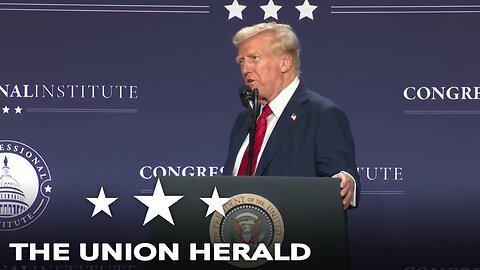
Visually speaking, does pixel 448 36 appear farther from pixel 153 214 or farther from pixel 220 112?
pixel 153 214

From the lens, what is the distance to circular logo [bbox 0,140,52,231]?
4340 mm

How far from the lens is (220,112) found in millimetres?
4398

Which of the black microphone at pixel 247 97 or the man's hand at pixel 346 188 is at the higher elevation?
the black microphone at pixel 247 97

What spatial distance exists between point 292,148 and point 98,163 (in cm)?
140

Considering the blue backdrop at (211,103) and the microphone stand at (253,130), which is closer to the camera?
the microphone stand at (253,130)

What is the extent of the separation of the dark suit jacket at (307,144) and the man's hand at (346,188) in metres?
0.26

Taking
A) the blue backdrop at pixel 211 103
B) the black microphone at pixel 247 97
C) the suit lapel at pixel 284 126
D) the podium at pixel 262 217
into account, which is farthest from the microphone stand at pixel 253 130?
the blue backdrop at pixel 211 103

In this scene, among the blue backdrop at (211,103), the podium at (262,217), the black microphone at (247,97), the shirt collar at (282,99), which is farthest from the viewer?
the blue backdrop at (211,103)

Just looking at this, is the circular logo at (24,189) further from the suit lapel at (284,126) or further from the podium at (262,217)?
the podium at (262,217)

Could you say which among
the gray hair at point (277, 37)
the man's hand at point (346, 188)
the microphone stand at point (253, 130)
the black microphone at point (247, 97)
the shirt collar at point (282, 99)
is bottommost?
the man's hand at point (346, 188)

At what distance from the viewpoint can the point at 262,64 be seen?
3.55 metres

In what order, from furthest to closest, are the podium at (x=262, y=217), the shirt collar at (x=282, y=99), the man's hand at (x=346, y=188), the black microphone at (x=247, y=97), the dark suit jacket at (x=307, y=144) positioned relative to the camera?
1. the shirt collar at (x=282, y=99)
2. the dark suit jacket at (x=307, y=144)
3. the black microphone at (x=247, y=97)
4. the man's hand at (x=346, y=188)
5. the podium at (x=262, y=217)

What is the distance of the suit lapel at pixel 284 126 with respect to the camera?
3244 mm

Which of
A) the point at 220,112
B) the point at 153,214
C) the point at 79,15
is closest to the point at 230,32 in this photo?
the point at 220,112
